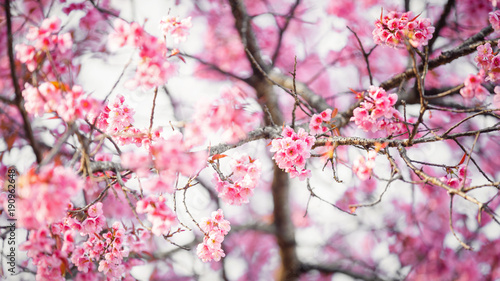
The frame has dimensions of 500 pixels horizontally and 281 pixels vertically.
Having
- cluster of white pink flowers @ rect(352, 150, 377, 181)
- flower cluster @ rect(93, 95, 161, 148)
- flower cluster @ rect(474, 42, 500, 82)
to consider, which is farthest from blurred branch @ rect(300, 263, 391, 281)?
flower cluster @ rect(93, 95, 161, 148)

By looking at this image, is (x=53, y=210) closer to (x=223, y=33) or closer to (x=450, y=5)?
(x=450, y=5)

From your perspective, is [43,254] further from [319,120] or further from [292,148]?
[319,120]

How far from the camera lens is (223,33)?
6.36 m

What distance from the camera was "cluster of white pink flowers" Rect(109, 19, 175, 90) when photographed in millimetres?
1896

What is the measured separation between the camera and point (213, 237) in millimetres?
2443

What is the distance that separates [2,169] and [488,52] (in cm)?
498

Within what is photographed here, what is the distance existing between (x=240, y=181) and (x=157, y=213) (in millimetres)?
703

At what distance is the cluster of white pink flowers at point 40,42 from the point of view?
6.17ft

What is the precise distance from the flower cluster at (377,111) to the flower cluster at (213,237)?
136cm

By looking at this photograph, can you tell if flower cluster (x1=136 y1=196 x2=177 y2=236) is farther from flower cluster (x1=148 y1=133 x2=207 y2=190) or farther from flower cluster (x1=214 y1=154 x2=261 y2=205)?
flower cluster (x1=214 y1=154 x2=261 y2=205)

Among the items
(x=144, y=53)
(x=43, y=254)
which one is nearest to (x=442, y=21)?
(x=144, y=53)

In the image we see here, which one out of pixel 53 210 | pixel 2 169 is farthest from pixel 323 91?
pixel 53 210

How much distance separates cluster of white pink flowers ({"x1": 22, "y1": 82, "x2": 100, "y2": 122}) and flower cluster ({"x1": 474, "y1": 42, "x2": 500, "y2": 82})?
8.78ft

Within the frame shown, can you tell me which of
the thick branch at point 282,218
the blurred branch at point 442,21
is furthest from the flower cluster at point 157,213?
the blurred branch at point 442,21
